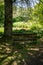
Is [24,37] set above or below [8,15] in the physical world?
below

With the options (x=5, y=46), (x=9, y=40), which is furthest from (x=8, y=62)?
(x=9, y=40)

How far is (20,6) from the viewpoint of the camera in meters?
13.7

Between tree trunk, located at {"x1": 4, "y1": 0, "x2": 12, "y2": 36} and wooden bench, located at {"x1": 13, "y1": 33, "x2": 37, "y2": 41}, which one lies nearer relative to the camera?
tree trunk, located at {"x1": 4, "y1": 0, "x2": 12, "y2": 36}

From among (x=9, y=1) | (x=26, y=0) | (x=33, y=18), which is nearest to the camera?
(x=9, y=1)

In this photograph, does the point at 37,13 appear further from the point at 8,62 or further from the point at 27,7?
the point at 8,62

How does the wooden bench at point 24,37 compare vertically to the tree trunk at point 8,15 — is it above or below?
below

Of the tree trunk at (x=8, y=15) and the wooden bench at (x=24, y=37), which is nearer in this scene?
the tree trunk at (x=8, y=15)

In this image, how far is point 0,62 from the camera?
7.59m

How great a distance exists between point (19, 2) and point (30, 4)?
2.50 ft

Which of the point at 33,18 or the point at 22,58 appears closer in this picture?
the point at 22,58

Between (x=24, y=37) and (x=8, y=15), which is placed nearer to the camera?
(x=8, y=15)

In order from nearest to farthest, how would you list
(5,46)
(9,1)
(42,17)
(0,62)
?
(0,62) → (5,46) → (9,1) → (42,17)

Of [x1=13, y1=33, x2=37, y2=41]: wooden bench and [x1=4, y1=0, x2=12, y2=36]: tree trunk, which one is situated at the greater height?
[x1=4, y1=0, x2=12, y2=36]: tree trunk

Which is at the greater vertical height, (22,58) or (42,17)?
(42,17)
